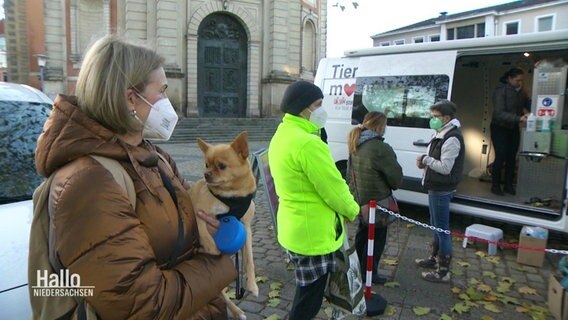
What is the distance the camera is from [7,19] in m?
25.1

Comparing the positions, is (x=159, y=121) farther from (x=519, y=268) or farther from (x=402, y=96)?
(x=402, y=96)

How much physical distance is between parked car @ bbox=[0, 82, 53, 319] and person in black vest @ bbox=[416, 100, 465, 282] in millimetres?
4008

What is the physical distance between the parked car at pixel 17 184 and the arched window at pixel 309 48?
2650cm

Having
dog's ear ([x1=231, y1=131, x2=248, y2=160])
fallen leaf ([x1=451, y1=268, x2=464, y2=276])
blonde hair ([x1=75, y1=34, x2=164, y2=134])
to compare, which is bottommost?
fallen leaf ([x1=451, y1=268, x2=464, y2=276])

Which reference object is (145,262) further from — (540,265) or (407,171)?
(407,171)

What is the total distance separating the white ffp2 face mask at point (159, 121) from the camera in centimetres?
173

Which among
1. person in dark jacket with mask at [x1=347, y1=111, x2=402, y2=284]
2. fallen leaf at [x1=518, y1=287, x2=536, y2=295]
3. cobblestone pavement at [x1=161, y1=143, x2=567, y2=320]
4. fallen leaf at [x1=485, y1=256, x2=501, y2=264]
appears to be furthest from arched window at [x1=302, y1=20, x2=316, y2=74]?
fallen leaf at [x1=518, y1=287, x2=536, y2=295]

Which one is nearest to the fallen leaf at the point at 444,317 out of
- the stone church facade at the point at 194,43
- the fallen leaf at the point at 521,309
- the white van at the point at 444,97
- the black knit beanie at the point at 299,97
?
the fallen leaf at the point at 521,309

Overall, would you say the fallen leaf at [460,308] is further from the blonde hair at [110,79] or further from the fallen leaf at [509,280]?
the blonde hair at [110,79]

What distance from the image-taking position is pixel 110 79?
1.51 m

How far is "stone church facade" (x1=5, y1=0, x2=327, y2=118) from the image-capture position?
22.5m

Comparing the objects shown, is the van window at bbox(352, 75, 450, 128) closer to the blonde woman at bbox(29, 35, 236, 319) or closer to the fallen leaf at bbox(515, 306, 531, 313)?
the fallen leaf at bbox(515, 306, 531, 313)

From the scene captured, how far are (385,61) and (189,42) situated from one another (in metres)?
17.9

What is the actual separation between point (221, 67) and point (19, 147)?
21.9 m
